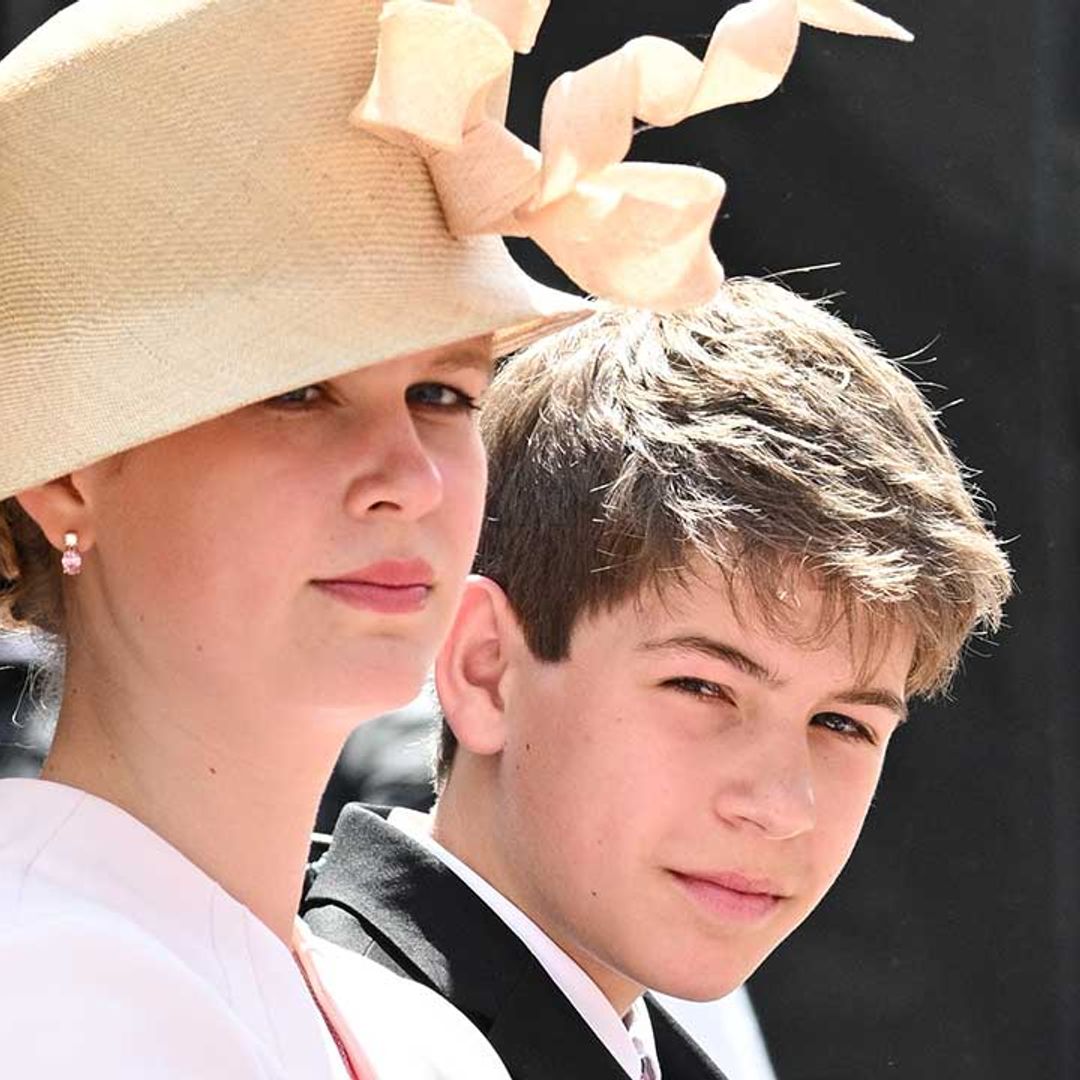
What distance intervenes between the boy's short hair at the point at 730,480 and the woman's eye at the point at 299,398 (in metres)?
0.62

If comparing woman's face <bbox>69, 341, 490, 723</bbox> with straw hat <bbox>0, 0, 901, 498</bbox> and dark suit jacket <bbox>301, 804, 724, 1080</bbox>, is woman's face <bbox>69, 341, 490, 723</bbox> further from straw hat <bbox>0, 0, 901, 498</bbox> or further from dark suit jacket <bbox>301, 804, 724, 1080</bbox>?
dark suit jacket <bbox>301, 804, 724, 1080</bbox>

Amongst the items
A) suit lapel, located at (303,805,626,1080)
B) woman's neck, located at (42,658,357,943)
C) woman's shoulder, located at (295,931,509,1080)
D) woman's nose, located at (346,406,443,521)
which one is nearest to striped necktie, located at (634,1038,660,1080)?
suit lapel, located at (303,805,626,1080)

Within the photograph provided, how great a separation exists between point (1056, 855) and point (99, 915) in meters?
1.83

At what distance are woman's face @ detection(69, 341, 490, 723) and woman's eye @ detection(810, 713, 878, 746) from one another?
0.67 metres

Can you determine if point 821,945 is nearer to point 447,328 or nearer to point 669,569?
point 669,569

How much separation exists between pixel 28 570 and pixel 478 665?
621 mm

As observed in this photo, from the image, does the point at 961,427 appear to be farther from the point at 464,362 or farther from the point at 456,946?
the point at 464,362

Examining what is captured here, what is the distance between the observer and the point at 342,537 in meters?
1.28

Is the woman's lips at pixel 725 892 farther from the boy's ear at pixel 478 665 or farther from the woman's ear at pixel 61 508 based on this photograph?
the woman's ear at pixel 61 508

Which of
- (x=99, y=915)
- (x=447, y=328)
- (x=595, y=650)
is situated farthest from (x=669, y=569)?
(x=99, y=915)

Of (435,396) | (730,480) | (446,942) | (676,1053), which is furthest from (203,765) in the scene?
(676,1053)

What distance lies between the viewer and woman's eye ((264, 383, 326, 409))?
4.30 ft

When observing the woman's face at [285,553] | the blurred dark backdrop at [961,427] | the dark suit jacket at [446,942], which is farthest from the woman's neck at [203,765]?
the blurred dark backdrop at [961,427]

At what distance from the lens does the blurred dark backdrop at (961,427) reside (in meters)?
2.74
